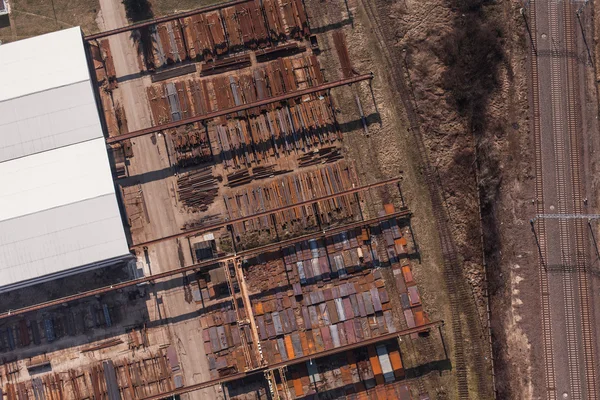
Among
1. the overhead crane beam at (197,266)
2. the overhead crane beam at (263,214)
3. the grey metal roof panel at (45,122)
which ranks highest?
the grey metal roof panel at (45,122)

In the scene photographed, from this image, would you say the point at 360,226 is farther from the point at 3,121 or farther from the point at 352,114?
the point at 3,121

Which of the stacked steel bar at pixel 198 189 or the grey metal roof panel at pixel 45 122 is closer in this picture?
the grey metal roof panel at pixel 45 122

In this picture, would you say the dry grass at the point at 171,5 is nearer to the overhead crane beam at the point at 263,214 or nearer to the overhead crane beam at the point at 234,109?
the overhead crane beam at the point at 234,109

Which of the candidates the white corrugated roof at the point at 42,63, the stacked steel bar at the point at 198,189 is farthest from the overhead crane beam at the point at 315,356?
the white corrugated roof at the point at 42,63

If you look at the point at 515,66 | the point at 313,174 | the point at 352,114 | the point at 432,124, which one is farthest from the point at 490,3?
the point at 313,174

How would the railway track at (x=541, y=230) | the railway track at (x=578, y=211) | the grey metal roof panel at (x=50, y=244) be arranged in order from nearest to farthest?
1. the grey metal roof panel at (x=50, y=244)
2. the railway track at (x=578, y=211)
3. the railway track at (x=541, y=230)

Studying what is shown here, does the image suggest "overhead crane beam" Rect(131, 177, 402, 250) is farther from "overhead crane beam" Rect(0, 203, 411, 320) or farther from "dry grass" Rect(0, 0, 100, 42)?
"dry grass" Rect(0, 0, 100, 42)
